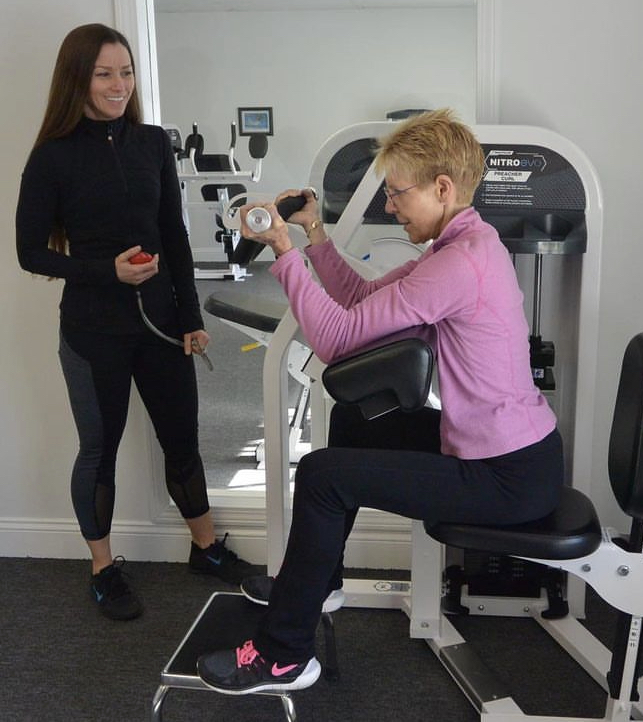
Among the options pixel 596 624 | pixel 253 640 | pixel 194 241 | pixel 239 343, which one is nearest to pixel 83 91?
pixel 253 640

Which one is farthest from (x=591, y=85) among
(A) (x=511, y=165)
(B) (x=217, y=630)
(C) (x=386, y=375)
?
(B) (x=217, y=630)

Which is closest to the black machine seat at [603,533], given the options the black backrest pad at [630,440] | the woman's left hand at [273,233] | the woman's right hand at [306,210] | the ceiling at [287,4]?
the black backrest pad at [630,440]

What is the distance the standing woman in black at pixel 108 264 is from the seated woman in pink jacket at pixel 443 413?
0.63 metres

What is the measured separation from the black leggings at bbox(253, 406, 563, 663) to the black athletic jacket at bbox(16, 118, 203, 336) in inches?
31.3

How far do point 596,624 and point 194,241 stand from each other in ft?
17.4

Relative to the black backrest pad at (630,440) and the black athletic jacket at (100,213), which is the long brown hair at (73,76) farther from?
the black backrest pad at (630,440)

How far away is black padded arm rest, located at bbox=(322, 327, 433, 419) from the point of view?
1378 mm

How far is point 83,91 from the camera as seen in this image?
1.90 metres

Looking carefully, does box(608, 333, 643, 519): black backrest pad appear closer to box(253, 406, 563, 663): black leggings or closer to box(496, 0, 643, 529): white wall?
box(253, 406, 563, 663): black leggings

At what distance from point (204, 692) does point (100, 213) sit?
118cm

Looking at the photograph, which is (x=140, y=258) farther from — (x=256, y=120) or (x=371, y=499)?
(x=256, y=120)

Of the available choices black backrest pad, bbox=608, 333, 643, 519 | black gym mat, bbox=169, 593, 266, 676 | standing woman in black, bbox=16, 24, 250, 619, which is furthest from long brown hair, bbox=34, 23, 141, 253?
black backrest pad, bbox=608, 333, 643, 519

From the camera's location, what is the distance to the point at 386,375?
4.56 feet

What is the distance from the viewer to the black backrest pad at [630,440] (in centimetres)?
142
